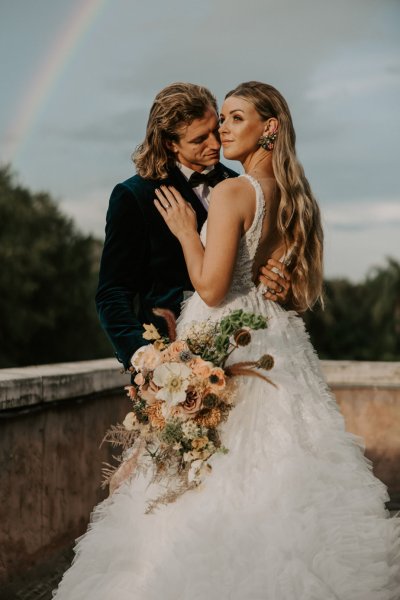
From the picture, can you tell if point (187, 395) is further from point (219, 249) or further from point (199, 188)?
point (199, 188)

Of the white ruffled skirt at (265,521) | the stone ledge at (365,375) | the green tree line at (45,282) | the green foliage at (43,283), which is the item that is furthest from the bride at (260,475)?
the green foliage at (43,283)

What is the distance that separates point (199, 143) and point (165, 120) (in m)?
0.20

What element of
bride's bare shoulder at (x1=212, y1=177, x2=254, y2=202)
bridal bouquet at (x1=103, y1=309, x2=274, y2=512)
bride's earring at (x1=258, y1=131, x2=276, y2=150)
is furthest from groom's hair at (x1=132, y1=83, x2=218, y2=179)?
bridal bouquet at (x1=103, y1=309, x2=274, y2=512)

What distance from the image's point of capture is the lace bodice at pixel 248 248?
335cm

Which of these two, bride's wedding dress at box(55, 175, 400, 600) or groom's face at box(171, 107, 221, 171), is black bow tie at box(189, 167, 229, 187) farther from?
bride's wedding dress at box(55, 175, 400, 600)

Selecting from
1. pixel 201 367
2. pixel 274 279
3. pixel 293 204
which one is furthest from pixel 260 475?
pixel 293 204

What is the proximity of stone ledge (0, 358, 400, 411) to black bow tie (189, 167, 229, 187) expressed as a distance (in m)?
1.67

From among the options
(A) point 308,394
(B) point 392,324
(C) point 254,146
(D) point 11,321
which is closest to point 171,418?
(A) point 308,394

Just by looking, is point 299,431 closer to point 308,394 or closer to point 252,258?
point 308,394

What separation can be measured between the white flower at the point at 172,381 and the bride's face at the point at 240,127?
988mm

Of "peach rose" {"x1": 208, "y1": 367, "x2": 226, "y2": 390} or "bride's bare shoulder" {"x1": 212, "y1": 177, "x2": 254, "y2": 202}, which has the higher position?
"bride's bare shoulder" {"x1": 212, "y1": 177, "x2": 254, "y2": 202}

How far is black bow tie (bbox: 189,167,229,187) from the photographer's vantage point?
12.6ft

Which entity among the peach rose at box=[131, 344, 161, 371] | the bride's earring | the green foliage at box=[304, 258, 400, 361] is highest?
the green foliage at box=[304, 258, 400, 361]

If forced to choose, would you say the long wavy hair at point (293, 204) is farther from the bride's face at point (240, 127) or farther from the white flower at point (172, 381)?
the white flower at point (172, 381)
